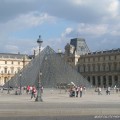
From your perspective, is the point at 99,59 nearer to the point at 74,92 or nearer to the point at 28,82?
the point at 28,82

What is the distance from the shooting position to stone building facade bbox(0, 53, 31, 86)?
151 meters

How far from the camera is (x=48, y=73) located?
61.3 m

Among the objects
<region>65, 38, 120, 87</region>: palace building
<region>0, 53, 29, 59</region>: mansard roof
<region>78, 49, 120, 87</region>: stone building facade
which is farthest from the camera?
<region>0, 53, 29, 59</region>: mansard roof

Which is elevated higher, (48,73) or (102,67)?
(102,67)

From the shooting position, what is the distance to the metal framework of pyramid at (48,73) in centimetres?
6016

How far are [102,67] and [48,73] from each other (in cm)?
7925

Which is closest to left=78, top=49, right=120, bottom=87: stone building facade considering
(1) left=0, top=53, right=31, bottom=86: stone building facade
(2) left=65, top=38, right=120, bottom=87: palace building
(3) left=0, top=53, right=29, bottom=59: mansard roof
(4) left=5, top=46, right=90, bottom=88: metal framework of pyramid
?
(2) left=65, top=38, right=120, bottom=87: palace building

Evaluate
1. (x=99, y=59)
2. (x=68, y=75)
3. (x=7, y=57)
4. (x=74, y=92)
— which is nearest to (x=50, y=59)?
(x=68, y=75)

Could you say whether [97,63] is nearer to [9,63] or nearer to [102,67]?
[102,67]

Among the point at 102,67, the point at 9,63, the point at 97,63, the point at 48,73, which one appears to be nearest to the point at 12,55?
the point at 9,63

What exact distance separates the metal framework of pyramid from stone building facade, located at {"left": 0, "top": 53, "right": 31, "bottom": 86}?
8541 centimetres

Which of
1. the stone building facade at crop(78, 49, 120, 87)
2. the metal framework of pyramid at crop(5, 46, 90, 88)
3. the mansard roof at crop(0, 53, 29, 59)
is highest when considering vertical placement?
the mansard roof at crop(0, 53, 29, 59)

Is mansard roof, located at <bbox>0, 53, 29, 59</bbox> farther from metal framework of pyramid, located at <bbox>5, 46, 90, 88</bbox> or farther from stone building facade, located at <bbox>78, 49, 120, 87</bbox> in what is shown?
metal framework of pyramid, located at <bbox>5, 46, 90, 88</bbox>

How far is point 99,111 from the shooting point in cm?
1906
